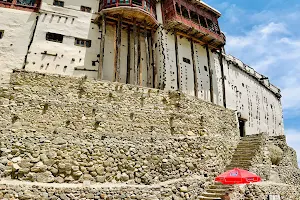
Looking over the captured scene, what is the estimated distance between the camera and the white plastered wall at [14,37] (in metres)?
16.4

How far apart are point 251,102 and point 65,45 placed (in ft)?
69.8

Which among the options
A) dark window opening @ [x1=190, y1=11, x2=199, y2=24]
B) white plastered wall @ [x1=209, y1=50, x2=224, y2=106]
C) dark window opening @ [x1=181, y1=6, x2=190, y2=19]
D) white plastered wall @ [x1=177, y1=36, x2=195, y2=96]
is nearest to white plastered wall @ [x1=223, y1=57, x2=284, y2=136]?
white plastered wall @ [x1=209, y1=50, x2=224, y2=106]

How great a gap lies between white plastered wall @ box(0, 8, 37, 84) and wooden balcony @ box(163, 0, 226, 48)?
1078cm

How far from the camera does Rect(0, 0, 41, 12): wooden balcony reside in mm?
17938

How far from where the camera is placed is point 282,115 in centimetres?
3497

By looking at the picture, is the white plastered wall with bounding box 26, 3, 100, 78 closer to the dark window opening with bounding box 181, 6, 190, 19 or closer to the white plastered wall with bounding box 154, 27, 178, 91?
the white plastered wall with bounding box 154, 27, 178, 91

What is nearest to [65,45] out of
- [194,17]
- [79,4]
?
[79,4]

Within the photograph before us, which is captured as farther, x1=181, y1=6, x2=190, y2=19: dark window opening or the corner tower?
x1=181, y1=6, x2=190, y2=19: dark window opening

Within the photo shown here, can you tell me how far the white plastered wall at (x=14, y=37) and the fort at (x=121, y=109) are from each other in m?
0.06

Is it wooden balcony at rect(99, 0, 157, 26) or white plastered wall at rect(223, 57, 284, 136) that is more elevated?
wooden balcony at rect(99, 0, 157, 26)

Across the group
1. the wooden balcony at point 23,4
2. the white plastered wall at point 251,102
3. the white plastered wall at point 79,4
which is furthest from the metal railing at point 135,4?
the white plastered wall at point 251,102

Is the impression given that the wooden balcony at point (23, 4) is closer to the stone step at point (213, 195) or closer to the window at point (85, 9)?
the window at point (85, 9)

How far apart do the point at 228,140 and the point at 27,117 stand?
1267 cm

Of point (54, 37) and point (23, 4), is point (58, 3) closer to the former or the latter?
point (23, 4)
